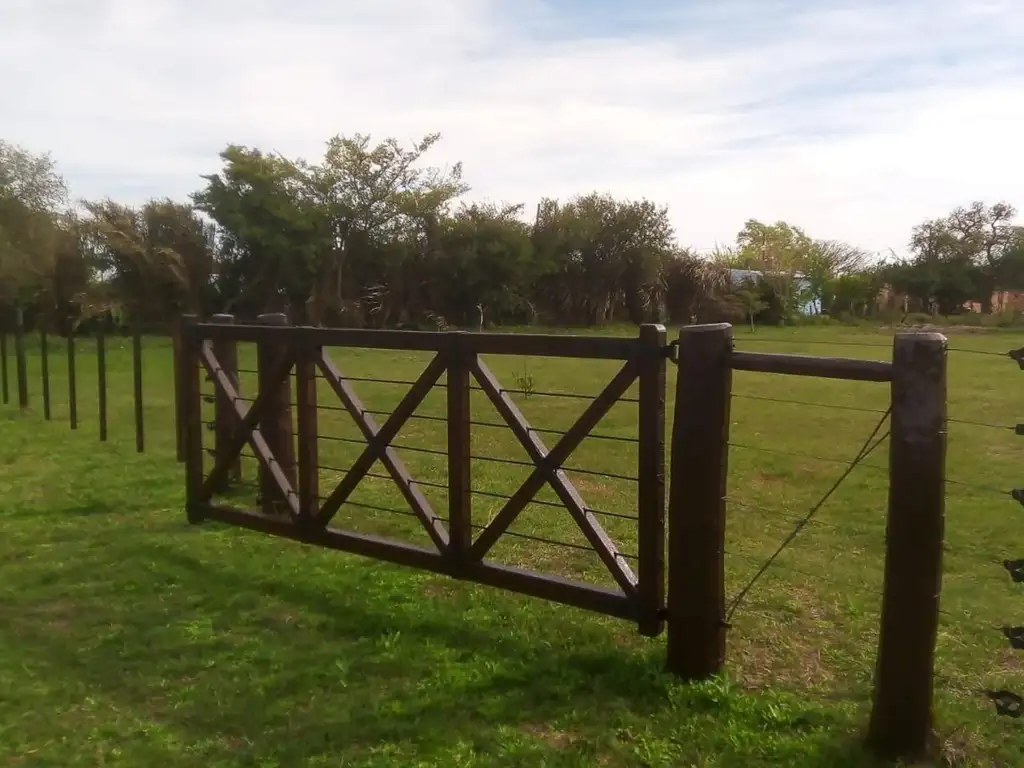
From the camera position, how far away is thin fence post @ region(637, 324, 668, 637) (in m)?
4.15

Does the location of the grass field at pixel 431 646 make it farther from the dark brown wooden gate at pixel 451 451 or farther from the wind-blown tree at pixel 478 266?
the wind-blown tree at pixel 478 266

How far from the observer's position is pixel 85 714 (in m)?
4.02

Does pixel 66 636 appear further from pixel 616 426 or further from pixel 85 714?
pixel 616 426

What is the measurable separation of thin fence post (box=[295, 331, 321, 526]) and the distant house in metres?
35.5

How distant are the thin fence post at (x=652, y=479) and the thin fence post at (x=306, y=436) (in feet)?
7.59

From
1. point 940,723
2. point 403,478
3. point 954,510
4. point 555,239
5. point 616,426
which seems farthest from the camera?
point 555,239

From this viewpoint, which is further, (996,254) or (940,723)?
(996,254)

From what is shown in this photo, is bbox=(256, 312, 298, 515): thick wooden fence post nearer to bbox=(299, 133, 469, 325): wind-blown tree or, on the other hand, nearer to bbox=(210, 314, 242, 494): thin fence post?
bbox=(210, 314, 242, 494): thin fence post

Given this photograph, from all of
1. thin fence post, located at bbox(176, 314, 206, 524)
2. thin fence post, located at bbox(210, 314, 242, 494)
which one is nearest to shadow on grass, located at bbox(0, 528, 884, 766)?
thin fence post, located at bbox(176, 314, 206, 524)

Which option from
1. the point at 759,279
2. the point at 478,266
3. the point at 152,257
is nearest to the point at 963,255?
the point at 759,279

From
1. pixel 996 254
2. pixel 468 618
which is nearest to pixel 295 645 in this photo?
pixel 468 618

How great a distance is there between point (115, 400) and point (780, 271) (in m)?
32.8

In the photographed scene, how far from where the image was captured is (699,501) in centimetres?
Result: 400

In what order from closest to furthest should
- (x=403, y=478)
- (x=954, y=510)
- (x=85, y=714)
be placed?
(x=85, y=714), (x=403, y=478), (x=954, y=510)
